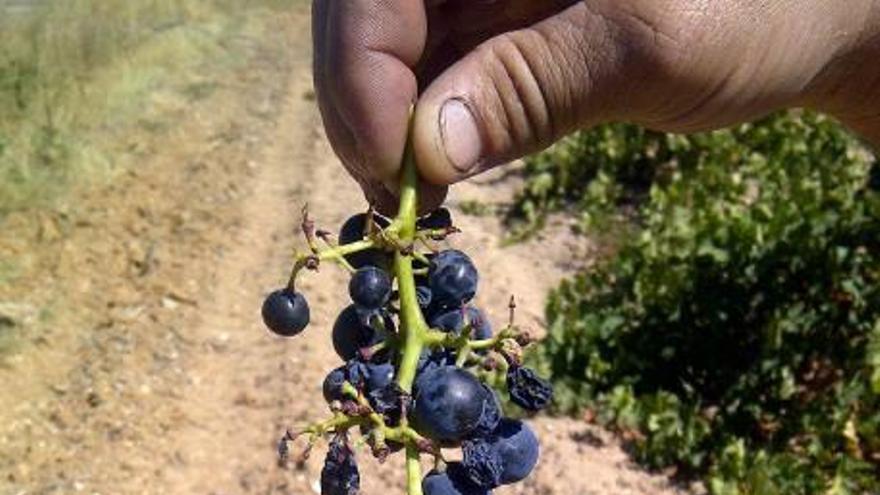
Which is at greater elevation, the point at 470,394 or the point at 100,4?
the point at 470,394

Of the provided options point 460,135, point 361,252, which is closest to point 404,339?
point 361,252

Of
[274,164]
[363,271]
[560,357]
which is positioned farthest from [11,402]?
[363,271]

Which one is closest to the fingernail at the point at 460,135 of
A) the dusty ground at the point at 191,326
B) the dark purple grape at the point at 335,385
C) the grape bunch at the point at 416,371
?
the grape bunch at the point at 416,371

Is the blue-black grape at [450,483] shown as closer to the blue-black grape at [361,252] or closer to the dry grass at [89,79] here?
the blue-black grape at [361,252]

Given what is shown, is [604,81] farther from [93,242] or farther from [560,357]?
[93,242]

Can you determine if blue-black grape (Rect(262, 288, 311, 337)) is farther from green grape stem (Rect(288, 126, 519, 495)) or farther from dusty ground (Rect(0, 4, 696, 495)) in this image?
dusty ground (Rect(0, 4, 696, 495))

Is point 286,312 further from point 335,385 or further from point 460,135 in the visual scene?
point 460,135

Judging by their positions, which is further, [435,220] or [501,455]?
[435,220]
